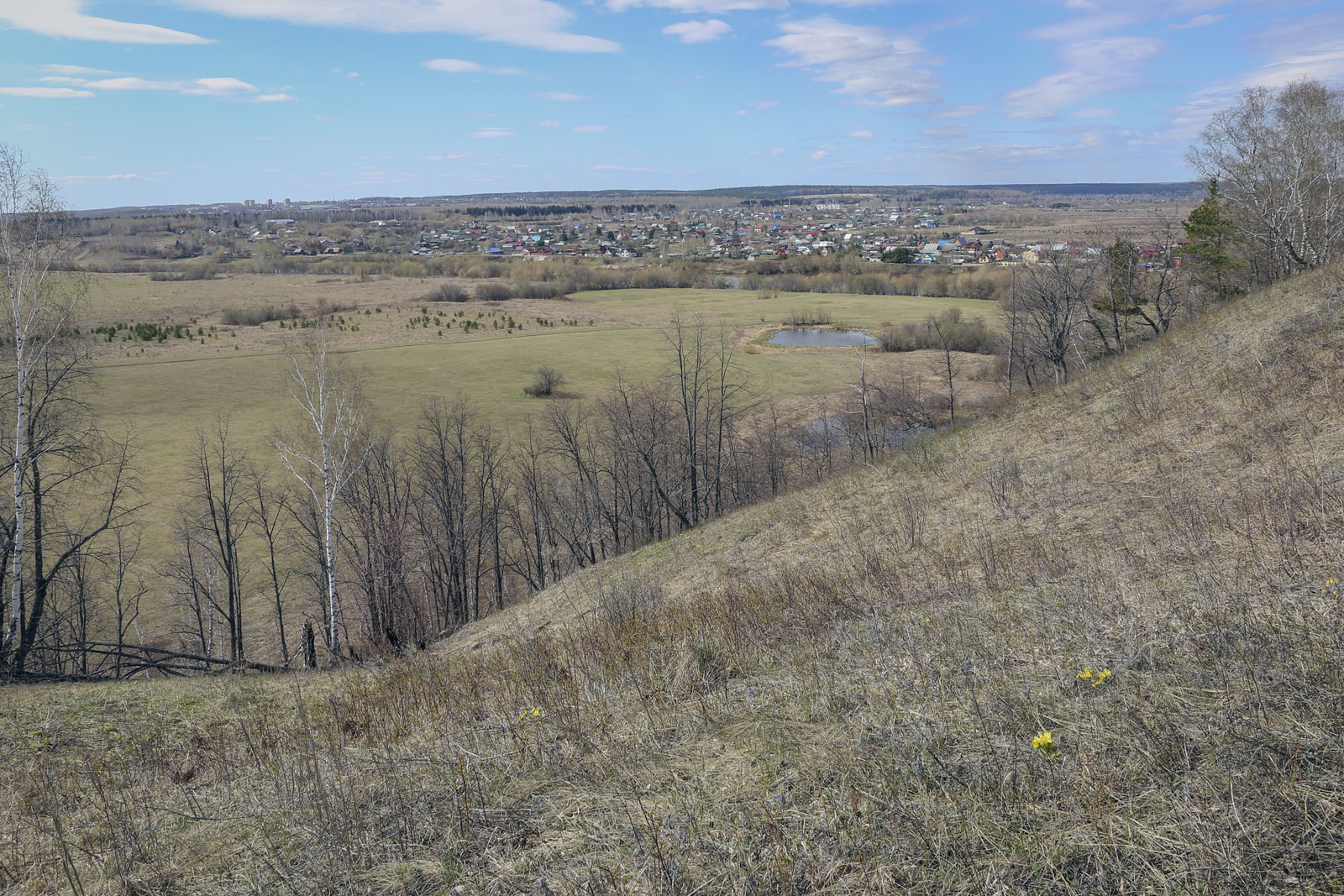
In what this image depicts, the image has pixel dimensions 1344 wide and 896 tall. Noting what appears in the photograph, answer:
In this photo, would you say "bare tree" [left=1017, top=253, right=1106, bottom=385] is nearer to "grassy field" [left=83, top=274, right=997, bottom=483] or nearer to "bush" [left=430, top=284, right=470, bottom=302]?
"grassy field" [left=83, top=274, right=997, bottom=483]

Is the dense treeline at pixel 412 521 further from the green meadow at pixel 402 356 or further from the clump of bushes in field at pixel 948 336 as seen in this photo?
the clump of bushes in field at pixel 948 336

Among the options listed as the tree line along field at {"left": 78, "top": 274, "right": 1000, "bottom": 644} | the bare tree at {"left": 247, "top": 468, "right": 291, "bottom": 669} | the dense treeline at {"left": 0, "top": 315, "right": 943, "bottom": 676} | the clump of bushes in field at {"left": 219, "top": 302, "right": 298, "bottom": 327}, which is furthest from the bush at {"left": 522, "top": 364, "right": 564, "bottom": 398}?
the clump of bushes in field at {"left": 219, "top": 302, "right": 298, "bottom": 327}

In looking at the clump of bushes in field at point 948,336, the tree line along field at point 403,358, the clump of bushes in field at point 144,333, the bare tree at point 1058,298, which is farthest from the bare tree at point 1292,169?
the clump of bushes in field at point 144,333

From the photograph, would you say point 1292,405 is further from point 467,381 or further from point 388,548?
point 467,381

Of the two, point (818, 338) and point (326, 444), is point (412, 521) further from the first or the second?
point (818, 338)

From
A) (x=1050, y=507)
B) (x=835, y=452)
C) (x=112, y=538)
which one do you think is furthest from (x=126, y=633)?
(x=1050, y=507)

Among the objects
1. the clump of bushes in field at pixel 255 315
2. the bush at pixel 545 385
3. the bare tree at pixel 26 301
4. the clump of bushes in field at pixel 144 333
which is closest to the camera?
the bare tree at pixel 26 301

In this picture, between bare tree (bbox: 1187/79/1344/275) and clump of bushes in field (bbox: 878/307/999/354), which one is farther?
clump of bushes in field (bbox: 878/307/999/354)
